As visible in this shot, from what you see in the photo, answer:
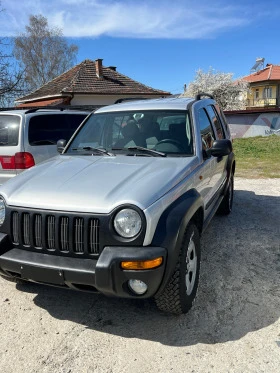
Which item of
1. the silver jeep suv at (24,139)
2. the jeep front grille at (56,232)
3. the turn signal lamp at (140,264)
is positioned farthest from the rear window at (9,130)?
the turn signal lamp at (140,264)

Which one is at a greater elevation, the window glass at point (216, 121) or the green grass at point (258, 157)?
the window glass at point (216, 121)

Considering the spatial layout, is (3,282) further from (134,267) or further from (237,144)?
(237,144)

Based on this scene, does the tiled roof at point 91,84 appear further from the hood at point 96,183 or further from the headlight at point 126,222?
the headlight at point 126,222

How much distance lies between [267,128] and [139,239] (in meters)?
19.4

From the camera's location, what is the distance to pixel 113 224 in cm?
248

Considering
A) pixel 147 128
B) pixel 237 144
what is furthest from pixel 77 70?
pixel 147 128

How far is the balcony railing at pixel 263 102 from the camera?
49.5 meters

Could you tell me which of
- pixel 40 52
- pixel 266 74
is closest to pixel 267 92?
pixel 266 74

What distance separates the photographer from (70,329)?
2838 millimetres

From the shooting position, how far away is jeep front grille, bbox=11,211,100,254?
254cm

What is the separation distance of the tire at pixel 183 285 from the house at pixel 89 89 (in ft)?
65.3

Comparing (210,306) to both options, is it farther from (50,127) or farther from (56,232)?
(50,127)

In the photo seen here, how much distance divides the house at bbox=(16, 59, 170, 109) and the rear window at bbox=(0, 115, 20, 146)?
54.4 ft

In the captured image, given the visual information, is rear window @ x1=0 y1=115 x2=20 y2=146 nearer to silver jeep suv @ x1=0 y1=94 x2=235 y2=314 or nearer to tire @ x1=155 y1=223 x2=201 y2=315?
silver jeep suv @ x1=0 y1=94 x2=235 y2=314
